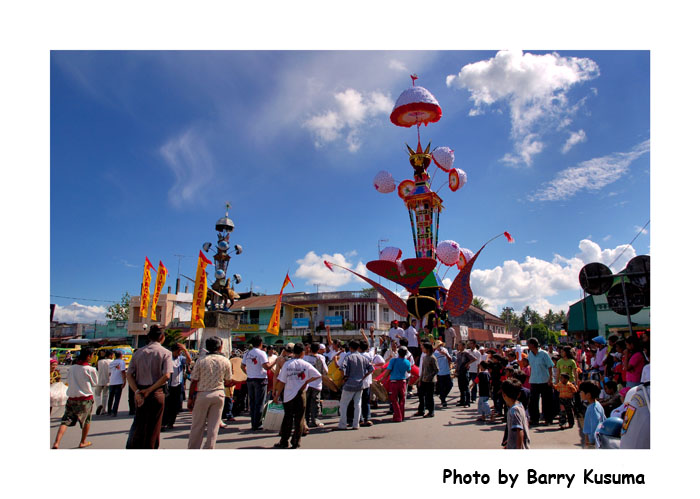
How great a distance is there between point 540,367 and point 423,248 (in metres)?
15.1

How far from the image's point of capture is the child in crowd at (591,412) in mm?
4898

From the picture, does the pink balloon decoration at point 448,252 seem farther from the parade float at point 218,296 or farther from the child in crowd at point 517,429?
the child in crowd at point 517,429

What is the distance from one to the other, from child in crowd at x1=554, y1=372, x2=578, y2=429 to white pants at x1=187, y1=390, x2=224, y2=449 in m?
5.48

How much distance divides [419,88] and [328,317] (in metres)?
24.9

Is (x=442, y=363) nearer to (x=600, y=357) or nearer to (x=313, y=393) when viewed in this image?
(x=313, y=393)

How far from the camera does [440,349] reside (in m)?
9.18

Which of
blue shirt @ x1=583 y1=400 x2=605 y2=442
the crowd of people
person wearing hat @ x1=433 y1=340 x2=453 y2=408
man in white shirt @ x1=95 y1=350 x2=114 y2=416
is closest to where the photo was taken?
blue shirt @ x1=583 y1=400 x2=605 y2=442

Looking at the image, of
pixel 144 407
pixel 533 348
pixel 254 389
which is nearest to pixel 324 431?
pixel 254 389

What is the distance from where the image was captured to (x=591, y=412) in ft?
16.2

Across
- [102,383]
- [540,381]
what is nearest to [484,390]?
[540,381]

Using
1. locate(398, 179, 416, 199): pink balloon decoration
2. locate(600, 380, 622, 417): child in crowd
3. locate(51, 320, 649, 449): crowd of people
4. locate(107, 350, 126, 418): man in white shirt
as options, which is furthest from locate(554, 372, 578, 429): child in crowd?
locate(398, 179, 416, 199): pink balloon decoration

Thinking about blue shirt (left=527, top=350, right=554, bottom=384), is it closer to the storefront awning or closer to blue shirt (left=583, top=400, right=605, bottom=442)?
blue shirt (left=583, top=400, right=605, bottom=442)

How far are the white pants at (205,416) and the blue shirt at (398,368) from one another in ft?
12.1

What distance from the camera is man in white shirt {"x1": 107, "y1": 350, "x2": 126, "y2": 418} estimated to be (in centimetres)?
894
